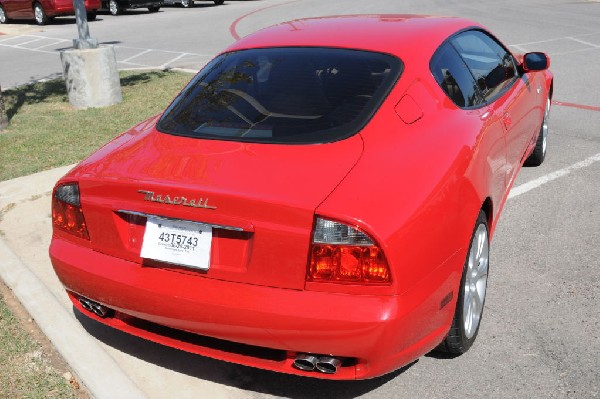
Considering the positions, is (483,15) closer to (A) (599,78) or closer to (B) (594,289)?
(A) (599,78)

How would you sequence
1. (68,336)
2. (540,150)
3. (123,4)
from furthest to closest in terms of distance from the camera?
1. (123,4)
2. (540,150)
3. (68,336)

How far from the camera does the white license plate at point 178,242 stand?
2.90 metres

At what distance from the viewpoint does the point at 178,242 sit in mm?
2941

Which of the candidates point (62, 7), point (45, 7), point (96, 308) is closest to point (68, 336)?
point (96, 308)

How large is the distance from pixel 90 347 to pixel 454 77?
2.43 metres

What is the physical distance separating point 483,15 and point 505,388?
66.2ft

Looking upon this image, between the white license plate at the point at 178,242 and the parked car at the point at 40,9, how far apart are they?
2124 centimetres

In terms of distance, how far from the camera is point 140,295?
3.03m

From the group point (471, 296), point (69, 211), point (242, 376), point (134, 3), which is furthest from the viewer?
point (134, 3)

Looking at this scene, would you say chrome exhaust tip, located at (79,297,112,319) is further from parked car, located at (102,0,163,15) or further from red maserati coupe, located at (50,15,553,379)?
parked car, located at (102,0,163,15)

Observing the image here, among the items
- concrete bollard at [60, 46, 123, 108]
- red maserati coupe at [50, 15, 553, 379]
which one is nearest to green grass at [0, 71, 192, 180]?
concrete bollard at [60, 46, 123, 108]

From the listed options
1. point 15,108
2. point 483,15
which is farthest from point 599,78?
point 483,15

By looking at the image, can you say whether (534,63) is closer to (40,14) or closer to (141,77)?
(141,77)

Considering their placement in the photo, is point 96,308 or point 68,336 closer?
point 96,308
